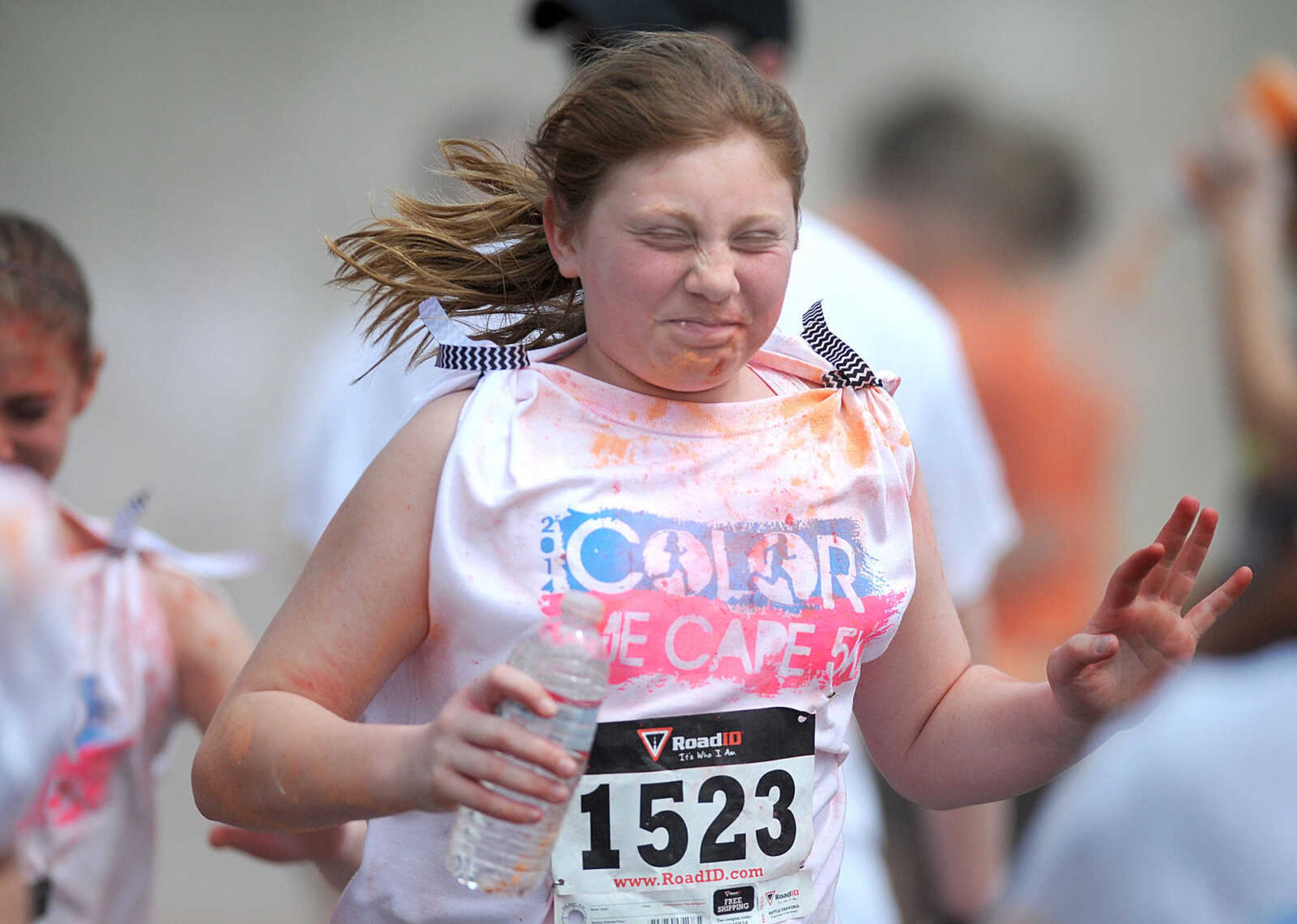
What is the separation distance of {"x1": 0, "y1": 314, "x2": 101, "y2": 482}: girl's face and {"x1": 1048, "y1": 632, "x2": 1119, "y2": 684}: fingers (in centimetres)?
193

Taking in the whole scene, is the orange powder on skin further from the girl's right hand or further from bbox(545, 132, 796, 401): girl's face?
bbox(545, 132, 796, 401): girl's face

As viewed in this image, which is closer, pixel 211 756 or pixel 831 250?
pixel 211 756

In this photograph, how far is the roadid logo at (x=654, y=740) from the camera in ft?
6.22

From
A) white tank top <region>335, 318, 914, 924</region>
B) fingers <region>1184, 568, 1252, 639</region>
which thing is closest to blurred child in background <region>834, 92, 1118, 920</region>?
fingers <region>1184, 568, 1252, 639</region>

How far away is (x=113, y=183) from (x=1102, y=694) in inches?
222

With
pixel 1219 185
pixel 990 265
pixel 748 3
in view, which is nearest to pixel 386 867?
pixel 748 3

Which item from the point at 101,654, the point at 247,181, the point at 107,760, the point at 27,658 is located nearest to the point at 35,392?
the point at 101,654

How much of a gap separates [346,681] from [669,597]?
40 cm

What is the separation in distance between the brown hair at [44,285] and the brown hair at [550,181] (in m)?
1.04

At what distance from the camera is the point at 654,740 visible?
6.23ft

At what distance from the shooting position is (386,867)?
2008mm

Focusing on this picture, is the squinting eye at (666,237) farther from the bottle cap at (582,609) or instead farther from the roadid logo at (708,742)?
the roadid logo at (708,742)

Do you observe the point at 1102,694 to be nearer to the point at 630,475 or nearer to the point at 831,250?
the point at 630,475

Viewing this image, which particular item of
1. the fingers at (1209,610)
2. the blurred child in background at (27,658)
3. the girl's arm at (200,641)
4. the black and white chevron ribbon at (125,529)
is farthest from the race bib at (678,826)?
the black and white chevron ribbon at (125,529)
